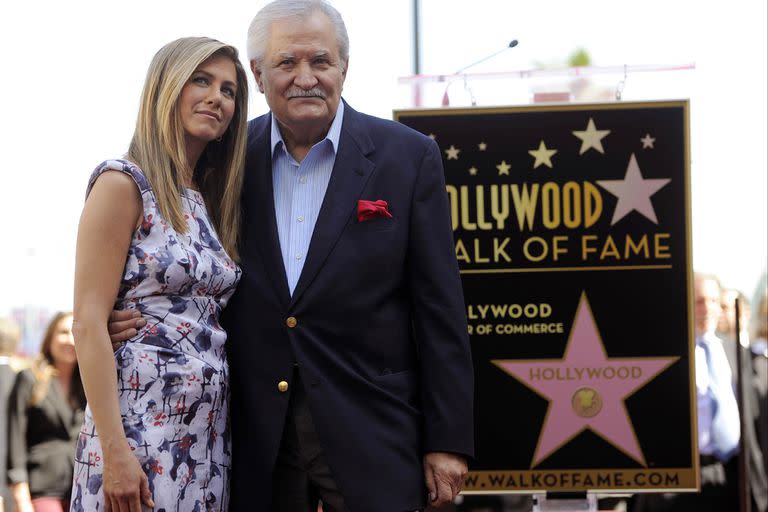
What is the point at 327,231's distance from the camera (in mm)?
2586

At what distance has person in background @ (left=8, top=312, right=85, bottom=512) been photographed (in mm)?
5121

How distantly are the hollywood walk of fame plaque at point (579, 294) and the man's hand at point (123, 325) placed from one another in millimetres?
1314

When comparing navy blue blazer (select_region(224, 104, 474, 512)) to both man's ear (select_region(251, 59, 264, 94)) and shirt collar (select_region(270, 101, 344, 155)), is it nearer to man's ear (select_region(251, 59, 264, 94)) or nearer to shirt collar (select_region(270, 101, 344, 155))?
shirt collar (select_region(270, 101, 344, 155))

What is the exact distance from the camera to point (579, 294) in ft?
11.4

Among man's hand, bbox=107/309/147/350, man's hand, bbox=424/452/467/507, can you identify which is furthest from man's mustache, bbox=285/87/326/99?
man's hand, bbox=424/452/467/507

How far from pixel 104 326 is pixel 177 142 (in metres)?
0.46

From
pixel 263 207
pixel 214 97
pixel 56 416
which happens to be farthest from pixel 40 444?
pixel 214 97

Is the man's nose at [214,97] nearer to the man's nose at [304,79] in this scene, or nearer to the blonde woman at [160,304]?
the blonde woman at [160,304]

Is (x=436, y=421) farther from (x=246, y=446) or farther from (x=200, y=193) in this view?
(x=200, y=193)

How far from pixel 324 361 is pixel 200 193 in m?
0.51

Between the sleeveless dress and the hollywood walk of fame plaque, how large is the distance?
46.4 inches

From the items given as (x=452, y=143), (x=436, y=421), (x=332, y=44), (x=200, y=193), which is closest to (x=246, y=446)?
(x=436, y=421)

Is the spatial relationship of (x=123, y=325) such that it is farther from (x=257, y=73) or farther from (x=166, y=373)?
(x=257, y=73)

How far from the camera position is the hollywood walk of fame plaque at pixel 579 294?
3453 millimetres
